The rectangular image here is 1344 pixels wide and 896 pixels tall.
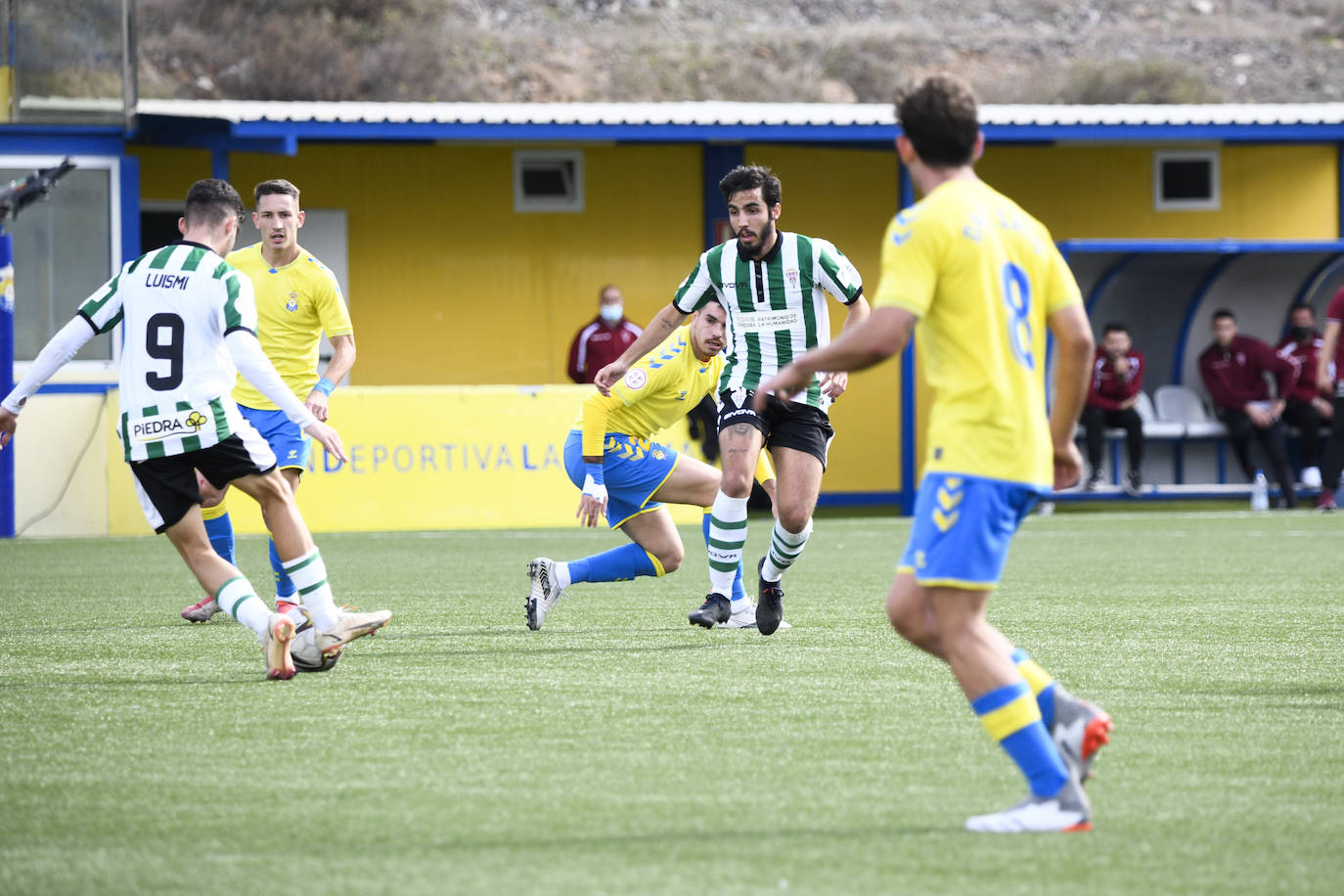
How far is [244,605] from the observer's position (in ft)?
20.5

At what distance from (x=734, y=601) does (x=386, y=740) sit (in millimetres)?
3049

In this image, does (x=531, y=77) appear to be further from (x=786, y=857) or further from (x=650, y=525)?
(x=786, y=857)

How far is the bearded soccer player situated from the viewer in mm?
8086

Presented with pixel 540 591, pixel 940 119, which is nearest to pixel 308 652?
pixel 540 591

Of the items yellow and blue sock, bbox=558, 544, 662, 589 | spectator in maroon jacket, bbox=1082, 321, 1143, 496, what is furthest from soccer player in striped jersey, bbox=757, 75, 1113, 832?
spectator in maroon jacket, bbox=1082, 321, 1143, 496

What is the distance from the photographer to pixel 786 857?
3756mm

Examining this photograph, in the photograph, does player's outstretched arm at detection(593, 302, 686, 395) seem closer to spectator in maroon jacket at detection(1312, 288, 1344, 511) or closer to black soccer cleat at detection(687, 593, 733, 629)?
black soccer cleat at detection(687, 593, 733, 629)

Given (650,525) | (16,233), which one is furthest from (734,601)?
(16,233)

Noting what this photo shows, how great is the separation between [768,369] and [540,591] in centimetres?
138

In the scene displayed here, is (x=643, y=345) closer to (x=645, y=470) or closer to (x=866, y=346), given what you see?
(x=645, y=470)

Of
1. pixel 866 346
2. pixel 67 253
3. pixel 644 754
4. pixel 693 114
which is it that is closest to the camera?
pixel 866 346

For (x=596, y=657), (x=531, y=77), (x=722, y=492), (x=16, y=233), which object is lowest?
(x=596, y=657)

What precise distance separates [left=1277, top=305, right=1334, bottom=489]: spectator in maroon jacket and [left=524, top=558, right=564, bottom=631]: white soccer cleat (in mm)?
11551

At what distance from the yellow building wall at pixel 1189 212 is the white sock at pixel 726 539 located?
12.3 metres
